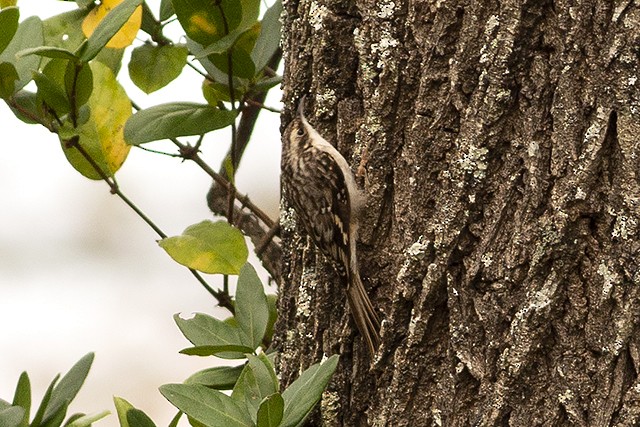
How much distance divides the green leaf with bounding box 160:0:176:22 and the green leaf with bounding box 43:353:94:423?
837 millimetres

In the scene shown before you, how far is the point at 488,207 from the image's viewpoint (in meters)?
1.68

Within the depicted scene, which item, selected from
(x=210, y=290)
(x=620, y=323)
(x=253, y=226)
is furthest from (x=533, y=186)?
(x=253, y=226)

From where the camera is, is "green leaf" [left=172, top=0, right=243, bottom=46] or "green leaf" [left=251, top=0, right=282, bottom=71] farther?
"green leaf" [left=251, top=0, right=282, bottom=71]

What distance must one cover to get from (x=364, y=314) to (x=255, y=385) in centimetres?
25

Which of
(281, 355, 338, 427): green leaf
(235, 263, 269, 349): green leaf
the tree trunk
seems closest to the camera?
the tree trunk

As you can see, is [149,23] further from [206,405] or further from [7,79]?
[206,405]

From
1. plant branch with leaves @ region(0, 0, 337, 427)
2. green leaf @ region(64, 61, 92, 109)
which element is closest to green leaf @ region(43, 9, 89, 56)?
plant branch with leaves @ region(0, 0, 337, 427)

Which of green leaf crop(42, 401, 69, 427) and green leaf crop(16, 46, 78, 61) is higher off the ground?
green leaf crop(16, 46, 78, 61)

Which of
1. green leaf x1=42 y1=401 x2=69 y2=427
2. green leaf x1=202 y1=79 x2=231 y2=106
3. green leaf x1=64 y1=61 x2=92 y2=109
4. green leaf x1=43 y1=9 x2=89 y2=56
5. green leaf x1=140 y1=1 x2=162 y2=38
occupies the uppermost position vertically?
green leaf x1=140 y1=1 x2=162 y2=38

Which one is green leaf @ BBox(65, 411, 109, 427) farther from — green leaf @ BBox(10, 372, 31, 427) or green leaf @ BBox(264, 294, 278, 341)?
green leaf @ BBox(264, 294, 278, 341)

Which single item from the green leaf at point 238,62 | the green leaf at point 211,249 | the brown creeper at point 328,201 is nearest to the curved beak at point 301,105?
the brown creeper at point 328,201

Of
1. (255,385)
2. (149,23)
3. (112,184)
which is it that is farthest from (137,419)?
(149,23)

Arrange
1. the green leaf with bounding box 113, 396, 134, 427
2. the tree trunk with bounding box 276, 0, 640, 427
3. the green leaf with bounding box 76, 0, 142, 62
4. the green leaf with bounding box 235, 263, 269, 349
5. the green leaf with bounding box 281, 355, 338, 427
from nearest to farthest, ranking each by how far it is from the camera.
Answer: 1. the tree trunk with bounding box 276, 0, 640, 427
2. the green leaf with bounding box 281, 355, 338, 427
3. the green leaf with bounding box 76, 0, 142, 62
4. the green leaf with bounding box 235, 263, 269, 349
5. the green leaf with bounding box 113, 396, 134, 427

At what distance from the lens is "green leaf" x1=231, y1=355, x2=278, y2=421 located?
5.74 ft
